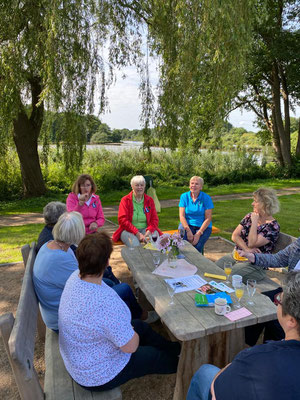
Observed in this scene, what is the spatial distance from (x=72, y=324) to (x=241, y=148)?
1724cm

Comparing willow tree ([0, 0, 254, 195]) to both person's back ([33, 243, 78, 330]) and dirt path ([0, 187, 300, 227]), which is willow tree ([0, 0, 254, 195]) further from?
person's back ([33, 243, 78, 330])

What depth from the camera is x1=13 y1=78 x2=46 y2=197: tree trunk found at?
950cm

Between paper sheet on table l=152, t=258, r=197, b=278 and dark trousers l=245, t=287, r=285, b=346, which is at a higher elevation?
paper sheet on table l=152, t=258, r=197, b=278

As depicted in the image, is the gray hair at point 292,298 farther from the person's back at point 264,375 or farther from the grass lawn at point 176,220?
the grass lawn at point 176,220

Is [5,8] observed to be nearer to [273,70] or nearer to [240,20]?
[240,20]

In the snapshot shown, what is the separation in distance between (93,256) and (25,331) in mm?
624

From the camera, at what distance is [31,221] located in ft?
26.6

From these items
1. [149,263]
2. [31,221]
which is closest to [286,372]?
[149,263]

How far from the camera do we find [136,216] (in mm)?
4816

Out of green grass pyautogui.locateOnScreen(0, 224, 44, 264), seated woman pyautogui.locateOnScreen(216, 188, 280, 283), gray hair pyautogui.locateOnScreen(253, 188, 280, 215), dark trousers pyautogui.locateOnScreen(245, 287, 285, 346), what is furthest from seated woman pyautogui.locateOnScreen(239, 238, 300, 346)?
green grass pyautogui.locateOnScreen(0, 224, 44, 264)

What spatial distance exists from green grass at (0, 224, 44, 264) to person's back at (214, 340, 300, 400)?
4.71 m

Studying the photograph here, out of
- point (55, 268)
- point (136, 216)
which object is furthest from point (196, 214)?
point (55, 268)

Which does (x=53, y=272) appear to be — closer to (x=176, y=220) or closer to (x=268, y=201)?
(x=268, y=201)

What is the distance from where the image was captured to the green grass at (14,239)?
5.46 metres
